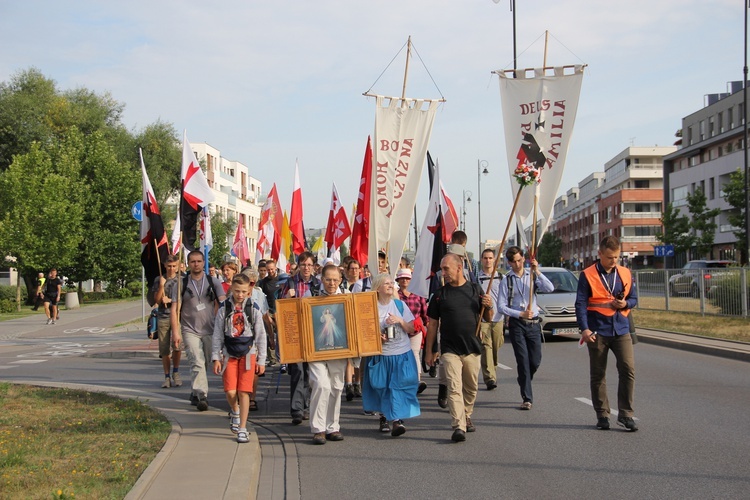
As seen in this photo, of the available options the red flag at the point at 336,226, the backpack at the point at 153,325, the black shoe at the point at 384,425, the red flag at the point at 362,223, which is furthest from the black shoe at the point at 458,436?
the red flag at the point at 336,226

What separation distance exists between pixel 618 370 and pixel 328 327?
3011 millimetres

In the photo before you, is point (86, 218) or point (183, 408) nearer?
point (183, 408)

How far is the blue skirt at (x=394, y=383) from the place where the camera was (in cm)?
834

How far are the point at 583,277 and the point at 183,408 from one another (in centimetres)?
499

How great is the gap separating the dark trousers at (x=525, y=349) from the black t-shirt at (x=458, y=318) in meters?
1.56

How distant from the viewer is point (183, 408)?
9.98 metres

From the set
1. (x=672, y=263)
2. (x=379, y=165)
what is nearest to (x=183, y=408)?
(x=379, y=165)

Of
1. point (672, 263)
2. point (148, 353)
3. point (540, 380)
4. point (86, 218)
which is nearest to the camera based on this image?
point (540, 380)

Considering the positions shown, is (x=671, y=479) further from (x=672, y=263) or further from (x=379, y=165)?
(x=672, y=263)

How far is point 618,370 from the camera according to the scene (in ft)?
27.7

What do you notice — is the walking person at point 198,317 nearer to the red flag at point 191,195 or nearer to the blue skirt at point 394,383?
the red flag at point 191,195

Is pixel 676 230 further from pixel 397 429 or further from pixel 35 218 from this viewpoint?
pixel 397 429

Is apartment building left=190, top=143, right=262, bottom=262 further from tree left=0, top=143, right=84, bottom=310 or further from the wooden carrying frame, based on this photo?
the wooden carrying frame

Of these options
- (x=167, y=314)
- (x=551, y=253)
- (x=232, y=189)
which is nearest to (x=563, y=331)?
(x=167, y=314)
